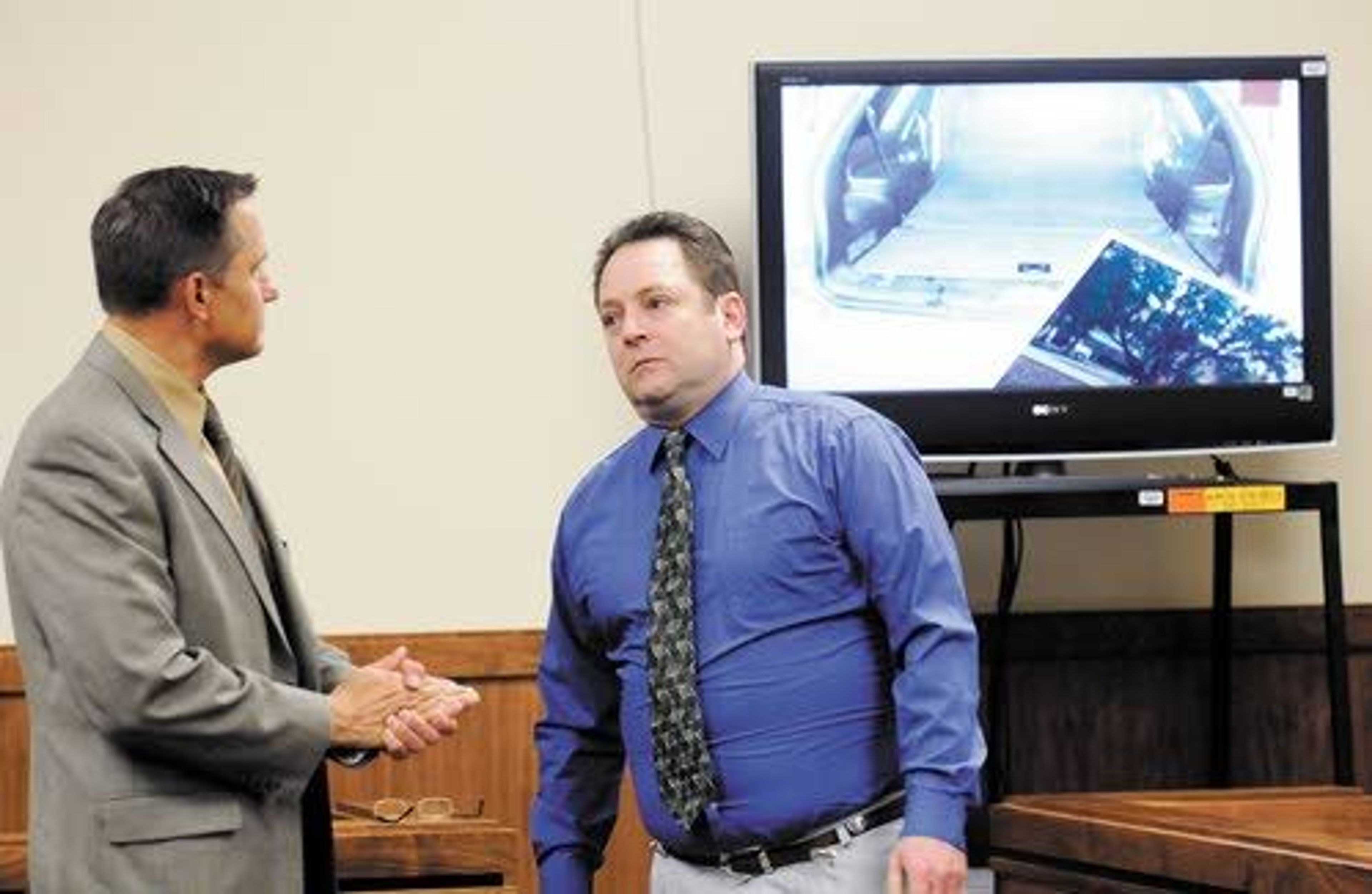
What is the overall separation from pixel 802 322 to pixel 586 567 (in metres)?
1.41

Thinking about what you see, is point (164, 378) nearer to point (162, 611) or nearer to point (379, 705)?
point (162, 611)

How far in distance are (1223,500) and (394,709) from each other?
201cm

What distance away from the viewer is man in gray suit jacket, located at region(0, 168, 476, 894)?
9.26ft

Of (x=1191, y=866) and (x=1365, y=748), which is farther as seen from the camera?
(x=1365, y=748)

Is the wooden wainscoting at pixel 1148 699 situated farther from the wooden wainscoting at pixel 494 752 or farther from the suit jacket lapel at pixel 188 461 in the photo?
the suit jacket lapel at pixel 188 461

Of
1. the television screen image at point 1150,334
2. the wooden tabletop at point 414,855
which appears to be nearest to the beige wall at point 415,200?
the television screen image at point 1150,334

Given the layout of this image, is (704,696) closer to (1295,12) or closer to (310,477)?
(310,477)

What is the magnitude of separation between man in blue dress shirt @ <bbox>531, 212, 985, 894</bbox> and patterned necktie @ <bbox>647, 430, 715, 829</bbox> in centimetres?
1

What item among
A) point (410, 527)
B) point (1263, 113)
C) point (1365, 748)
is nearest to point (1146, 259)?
point (1263, 113)

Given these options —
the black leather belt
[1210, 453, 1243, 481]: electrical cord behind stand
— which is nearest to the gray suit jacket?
the black leather belt

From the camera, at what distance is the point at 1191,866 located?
3287 mm

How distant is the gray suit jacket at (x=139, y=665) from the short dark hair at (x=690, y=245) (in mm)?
641

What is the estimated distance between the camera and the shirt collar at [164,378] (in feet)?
9.78

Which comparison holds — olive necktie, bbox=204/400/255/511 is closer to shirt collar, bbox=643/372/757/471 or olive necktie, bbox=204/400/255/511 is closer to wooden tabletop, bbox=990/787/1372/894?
shirt collar, bbox=643/372/757/471
